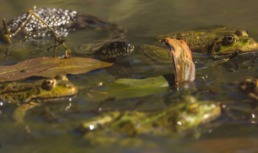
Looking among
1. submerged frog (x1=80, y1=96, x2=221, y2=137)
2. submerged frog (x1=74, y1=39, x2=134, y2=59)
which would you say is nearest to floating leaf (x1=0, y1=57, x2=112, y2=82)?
submerged frog (x1=74, y1=39, x2=134, y2=59)

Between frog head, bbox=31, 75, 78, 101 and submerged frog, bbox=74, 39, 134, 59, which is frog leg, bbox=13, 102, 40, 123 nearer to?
frog head, bbox=31, 75, 78, 101

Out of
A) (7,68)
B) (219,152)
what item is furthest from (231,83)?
(7,68)

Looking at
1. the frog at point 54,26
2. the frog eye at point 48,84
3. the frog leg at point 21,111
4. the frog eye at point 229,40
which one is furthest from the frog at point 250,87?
the frog at point 54,26

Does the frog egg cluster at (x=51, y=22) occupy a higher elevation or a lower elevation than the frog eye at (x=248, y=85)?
higher

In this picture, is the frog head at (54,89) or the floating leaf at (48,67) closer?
the frog head at (54,89)

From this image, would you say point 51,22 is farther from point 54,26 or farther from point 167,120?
point 167,120

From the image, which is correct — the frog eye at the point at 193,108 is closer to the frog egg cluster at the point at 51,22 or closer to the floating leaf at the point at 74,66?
the floating leaf at the point at 74,66
